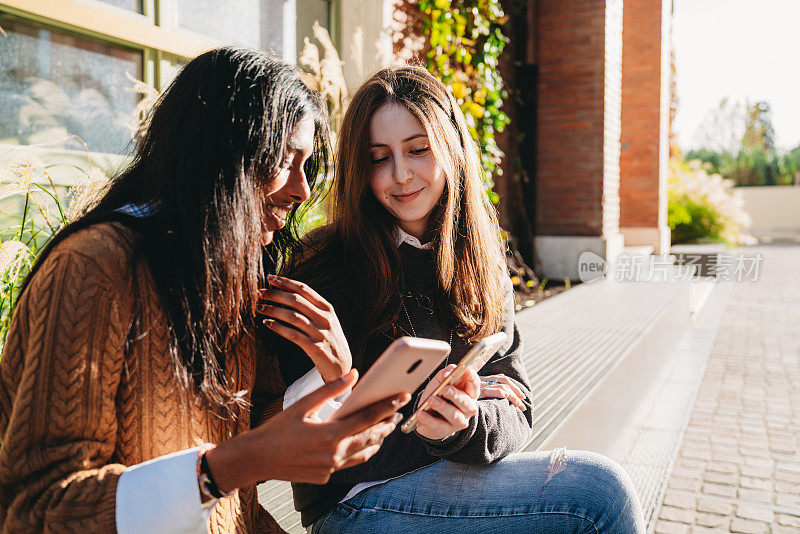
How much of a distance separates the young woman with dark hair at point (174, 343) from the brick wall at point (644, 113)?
10.7m

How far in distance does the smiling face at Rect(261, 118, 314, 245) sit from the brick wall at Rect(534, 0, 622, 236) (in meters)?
7.27

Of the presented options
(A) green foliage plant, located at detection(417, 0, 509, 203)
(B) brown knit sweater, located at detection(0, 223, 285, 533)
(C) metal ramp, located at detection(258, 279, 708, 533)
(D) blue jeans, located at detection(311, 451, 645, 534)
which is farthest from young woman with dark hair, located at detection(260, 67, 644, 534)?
(A) green foliage plant, located at detection(417, 0, 509, 203)

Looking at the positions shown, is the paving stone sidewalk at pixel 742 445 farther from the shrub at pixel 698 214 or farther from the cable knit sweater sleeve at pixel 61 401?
the shrub at pixel 698 214

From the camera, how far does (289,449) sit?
958mm

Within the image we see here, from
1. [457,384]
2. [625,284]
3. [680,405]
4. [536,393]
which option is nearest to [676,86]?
[625,284]

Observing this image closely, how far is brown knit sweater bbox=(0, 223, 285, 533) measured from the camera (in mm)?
926

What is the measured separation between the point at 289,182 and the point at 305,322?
31 centimetres

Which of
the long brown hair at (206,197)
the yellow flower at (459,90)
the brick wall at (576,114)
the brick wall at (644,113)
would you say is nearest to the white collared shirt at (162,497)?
the long brown hair at (206,197)

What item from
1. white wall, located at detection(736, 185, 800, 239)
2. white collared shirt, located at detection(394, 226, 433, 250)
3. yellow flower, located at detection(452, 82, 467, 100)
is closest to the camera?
white collared shirt, located at detection(394, 226, 433, 250)

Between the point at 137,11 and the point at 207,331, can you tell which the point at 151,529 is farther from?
the point at 137,11

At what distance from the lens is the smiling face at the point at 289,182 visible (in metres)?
1.29

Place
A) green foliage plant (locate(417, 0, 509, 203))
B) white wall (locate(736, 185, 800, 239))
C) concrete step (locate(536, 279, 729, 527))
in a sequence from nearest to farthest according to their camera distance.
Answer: concrete step (locate(536, 279, 729, 527)), green foliage plant (locate(417, 0, 509, 203)), white wall (locate(736, 185, 800, 239))

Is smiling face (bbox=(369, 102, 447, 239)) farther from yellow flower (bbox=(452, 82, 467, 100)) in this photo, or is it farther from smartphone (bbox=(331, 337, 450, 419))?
yellow flower (bbox=(452, 82, 467, 100))

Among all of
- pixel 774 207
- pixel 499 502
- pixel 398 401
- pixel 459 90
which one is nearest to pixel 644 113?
pixel 459 90
